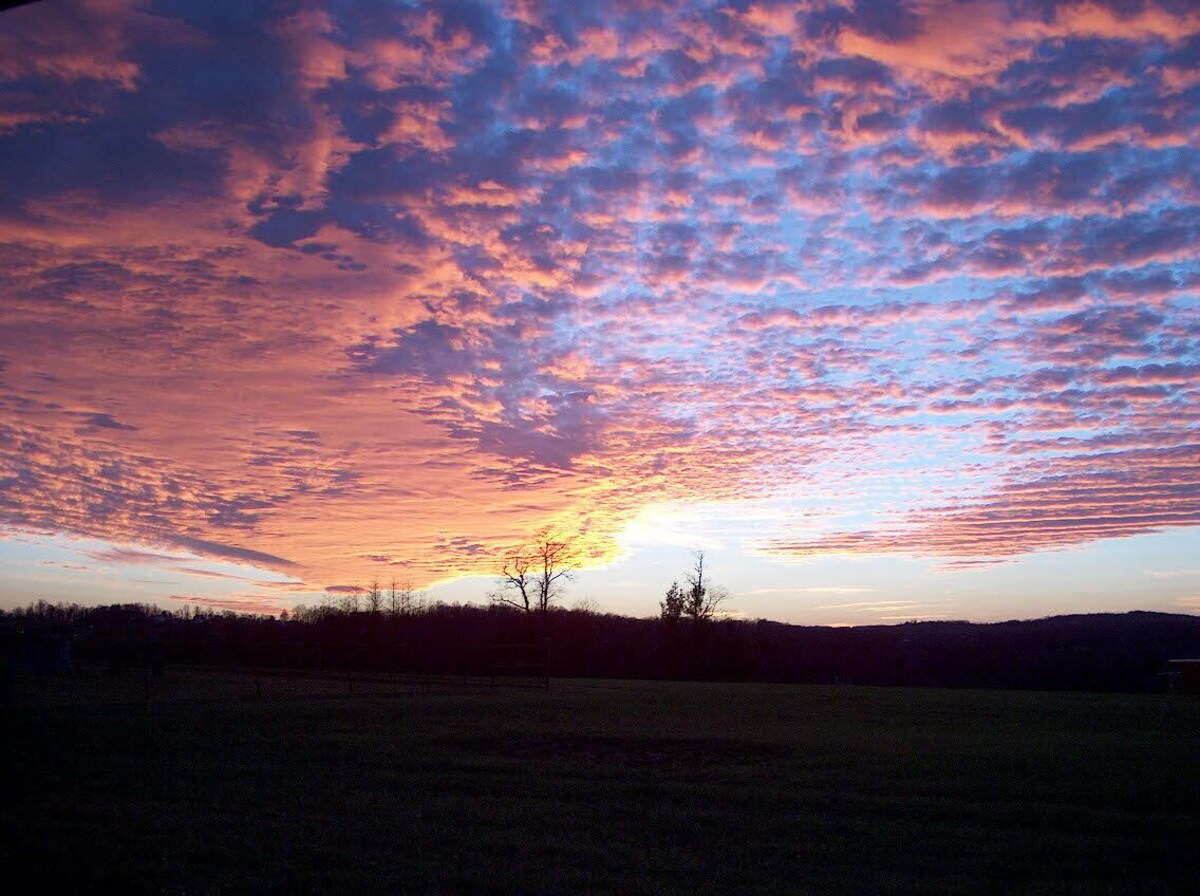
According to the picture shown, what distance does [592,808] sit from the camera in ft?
35.1

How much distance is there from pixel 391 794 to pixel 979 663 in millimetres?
60891

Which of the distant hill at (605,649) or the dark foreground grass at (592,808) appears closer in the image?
the dark foreground grass at (592,808)

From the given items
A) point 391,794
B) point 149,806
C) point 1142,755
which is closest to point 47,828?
point 149,806

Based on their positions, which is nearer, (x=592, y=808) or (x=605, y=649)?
(x=592, y=808)

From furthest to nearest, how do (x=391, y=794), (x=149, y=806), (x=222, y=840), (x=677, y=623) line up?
(x=677, y=623) < (x=391, y=794) < (x=149, y=806) < (x=222, y=840)

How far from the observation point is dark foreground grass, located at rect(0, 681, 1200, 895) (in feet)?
24.7

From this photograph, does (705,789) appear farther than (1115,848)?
Yes

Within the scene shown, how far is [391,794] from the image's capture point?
1143cm

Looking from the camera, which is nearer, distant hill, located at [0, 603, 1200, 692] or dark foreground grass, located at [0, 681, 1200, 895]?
dark foreground grass, located at [0, 681, 1200, 895]

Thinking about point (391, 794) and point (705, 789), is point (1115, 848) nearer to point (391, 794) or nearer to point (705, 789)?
point (705, 789)

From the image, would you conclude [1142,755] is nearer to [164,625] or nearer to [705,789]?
[705,789]

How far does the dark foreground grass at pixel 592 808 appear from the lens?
7543 mm

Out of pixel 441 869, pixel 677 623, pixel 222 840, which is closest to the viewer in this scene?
pixel 441 869

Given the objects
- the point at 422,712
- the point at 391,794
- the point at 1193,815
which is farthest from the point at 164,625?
the point at 1193,815
